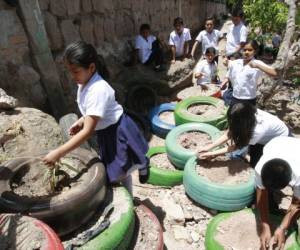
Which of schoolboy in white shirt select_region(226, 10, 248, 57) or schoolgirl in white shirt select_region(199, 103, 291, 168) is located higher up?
schoolgirl in white shirt select_region(199, 103, 291, 168)

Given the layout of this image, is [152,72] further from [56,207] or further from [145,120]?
[56,207]

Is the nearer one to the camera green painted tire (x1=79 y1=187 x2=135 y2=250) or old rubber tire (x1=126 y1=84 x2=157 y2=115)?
green painted tire (x1=79 y1=187 x2=135 y2=250)

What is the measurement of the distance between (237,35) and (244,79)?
10.3 feet

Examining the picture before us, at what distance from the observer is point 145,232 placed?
10.8ft

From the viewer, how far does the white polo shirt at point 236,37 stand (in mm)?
8164

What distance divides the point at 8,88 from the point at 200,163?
3.08m

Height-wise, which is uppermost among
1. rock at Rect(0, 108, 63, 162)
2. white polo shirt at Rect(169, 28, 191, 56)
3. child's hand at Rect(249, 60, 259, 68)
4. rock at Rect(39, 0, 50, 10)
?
rock at Rect(39, 0, 50, 10)

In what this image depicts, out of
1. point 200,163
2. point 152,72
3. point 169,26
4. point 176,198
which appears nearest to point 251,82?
point 200,163

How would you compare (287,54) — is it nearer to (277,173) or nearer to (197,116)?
(197,116)

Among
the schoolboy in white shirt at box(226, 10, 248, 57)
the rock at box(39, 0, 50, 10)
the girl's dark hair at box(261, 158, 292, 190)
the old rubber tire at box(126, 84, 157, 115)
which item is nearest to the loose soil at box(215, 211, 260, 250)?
the girl's dark hair at box(261, 158, 292, 190)

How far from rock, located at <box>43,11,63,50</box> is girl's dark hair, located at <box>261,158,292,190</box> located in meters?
4.44

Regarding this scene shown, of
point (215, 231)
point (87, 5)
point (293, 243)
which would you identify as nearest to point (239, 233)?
point (215, 231)

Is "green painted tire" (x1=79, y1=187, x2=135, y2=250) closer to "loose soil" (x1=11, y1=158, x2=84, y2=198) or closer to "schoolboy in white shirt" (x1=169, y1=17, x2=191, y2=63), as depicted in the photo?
"loose soil" (x1=11, y1=158, x2=84, y2=198)

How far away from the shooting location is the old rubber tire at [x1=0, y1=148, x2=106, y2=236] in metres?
2.68
